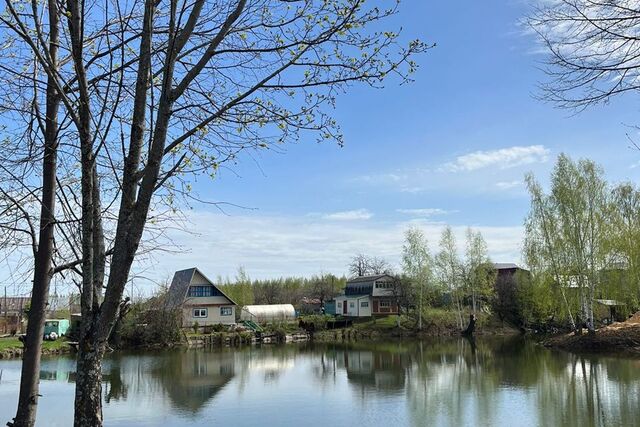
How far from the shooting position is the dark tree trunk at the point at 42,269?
13.7ft

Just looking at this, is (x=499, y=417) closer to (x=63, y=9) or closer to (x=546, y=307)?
(x=63, y=9)

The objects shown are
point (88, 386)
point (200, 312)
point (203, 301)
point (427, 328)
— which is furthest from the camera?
point (427, 328)

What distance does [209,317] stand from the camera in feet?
140

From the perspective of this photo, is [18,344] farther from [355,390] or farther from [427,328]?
[427,328]

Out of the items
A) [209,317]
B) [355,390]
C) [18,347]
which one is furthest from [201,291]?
[355,390]

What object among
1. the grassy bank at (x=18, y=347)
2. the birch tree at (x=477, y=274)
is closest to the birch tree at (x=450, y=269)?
the birch tree at (x=477, y=274)

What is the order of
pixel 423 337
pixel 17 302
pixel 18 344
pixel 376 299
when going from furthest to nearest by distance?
pixel 376 299, pixel 423 337, pixel 18 344, pixel 17 302

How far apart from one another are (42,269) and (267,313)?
153 ft

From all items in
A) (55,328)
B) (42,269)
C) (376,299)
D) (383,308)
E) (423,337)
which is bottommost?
(423,337)

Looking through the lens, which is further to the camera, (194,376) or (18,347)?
(18,347)

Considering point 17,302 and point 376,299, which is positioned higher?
point 17,302

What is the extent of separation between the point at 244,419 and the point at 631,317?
27361 millimetres

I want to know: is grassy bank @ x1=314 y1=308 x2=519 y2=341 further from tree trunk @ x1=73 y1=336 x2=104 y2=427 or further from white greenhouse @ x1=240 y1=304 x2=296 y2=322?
tree trunk @ x1=73 y1=336 x2=104 y2=427

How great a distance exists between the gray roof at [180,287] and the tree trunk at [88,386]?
35478mm
